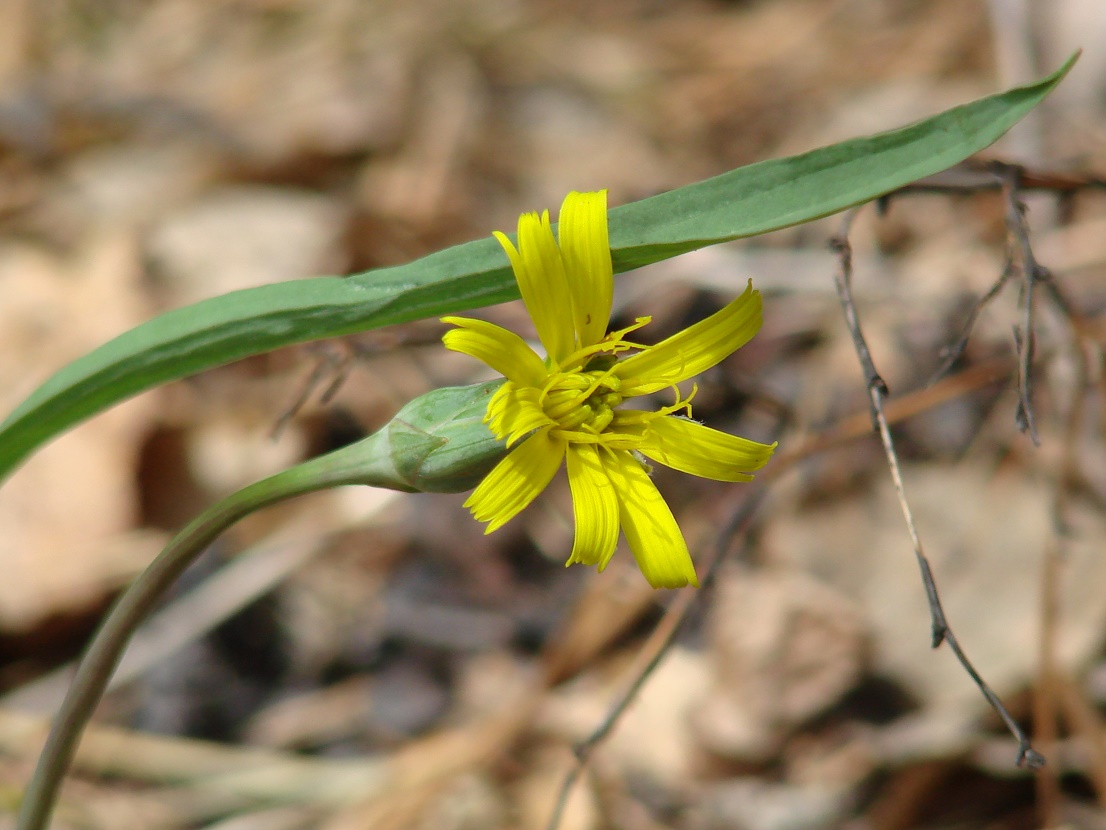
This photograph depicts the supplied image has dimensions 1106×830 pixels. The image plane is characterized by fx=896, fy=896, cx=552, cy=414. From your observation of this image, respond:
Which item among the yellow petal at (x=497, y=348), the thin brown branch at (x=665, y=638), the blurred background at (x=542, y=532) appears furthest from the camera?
the blurred background at (x=542, y=532)

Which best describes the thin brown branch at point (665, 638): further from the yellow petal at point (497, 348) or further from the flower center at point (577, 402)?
the yellow petal at point (497, 348)

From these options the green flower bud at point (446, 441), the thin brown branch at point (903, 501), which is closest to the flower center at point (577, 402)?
the green flower bud at point (446, 441)

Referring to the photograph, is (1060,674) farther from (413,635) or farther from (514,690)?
(413,635)

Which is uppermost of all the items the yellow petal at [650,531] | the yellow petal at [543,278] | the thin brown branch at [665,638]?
the yellow petal at [543,278]

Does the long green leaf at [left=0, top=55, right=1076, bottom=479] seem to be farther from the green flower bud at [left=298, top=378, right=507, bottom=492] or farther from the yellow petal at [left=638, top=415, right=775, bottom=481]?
the yellow petal at [left=638, top=415, right=775, bottom=481]

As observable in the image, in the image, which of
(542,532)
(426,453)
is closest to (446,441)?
(426,453)

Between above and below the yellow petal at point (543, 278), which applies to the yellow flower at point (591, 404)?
below

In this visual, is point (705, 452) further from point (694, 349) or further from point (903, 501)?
point (903, 501)

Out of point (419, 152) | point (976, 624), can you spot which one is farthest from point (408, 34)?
point (976, 624)

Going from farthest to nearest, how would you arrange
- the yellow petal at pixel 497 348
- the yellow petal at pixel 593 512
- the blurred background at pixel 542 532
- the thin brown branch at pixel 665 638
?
1. the blurred background at pixel 542 532
2. the thin brown branch at pixel 665 638
3. the yellow petal at pixel 593 512
4. the yellow petal at pixel 497 348
